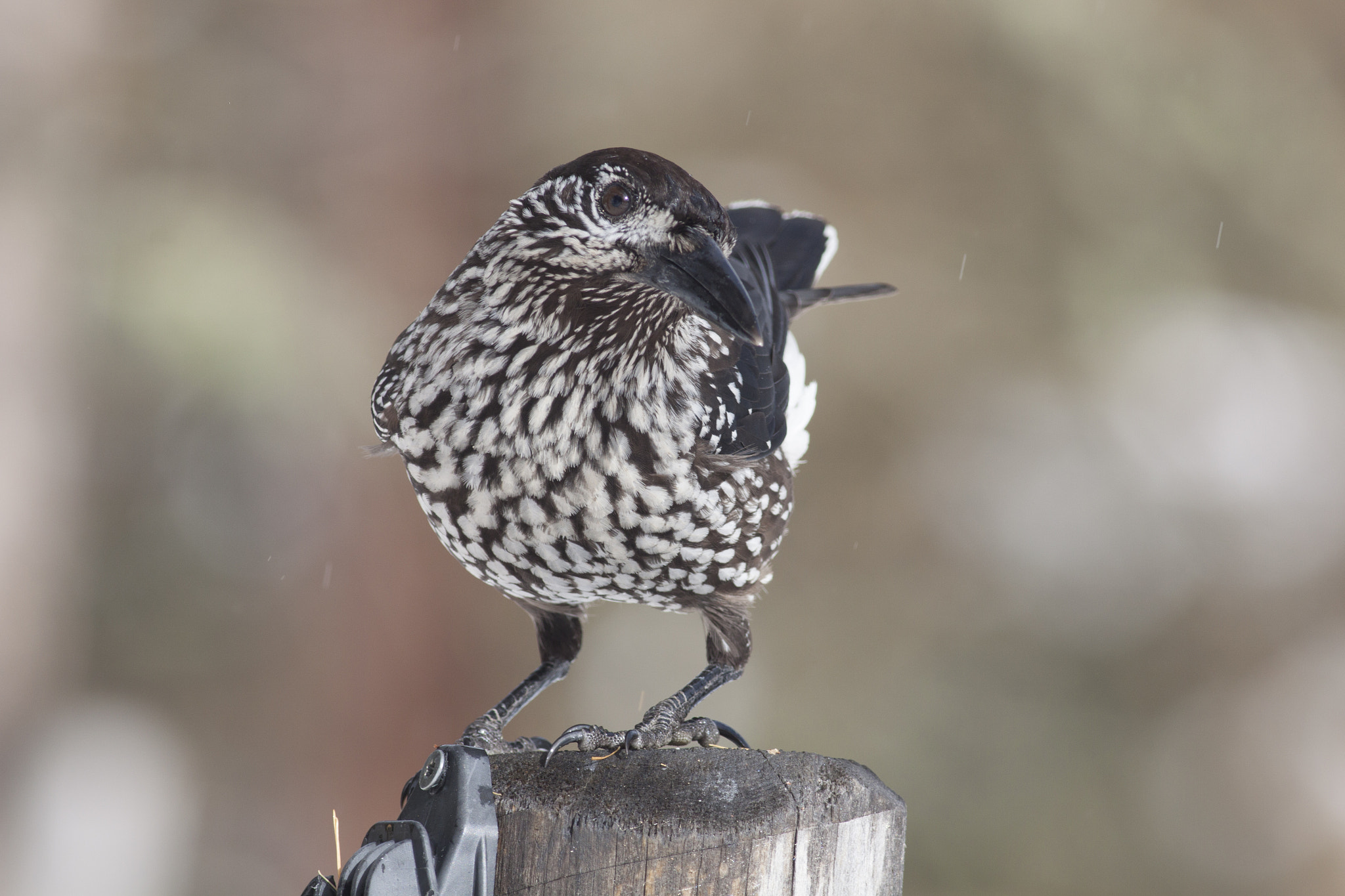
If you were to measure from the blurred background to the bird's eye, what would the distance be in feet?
14.2

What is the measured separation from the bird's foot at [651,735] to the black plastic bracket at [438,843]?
0.57 ft

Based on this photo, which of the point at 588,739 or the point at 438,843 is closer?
the point at 438,843

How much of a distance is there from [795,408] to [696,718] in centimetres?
103

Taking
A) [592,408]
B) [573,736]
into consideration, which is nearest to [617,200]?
[592,408]

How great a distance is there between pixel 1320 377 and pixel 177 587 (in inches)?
256

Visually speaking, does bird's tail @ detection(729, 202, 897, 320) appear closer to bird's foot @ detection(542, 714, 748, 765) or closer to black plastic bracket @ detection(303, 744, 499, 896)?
bird's foot @ detection(542, 714, 748, 765)

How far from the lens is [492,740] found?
7.94ft

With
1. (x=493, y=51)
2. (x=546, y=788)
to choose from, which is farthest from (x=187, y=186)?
(x=546, y=788)

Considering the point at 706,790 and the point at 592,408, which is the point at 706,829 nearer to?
the point at 706,790

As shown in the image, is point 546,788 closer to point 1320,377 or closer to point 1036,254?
point 1036,254

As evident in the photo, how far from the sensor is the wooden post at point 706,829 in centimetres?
159

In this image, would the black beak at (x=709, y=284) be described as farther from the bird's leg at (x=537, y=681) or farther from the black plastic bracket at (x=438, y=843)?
the bird's leg at (x=537, y=681)

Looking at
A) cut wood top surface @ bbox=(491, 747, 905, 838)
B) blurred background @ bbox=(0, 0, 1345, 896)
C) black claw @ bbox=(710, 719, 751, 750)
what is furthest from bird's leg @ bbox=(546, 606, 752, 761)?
blurred background @ bbox=(0, 0, 1345, 896)

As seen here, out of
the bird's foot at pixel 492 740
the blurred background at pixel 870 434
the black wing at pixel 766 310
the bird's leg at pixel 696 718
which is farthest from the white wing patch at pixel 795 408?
the blurred background at pixel 870 434
